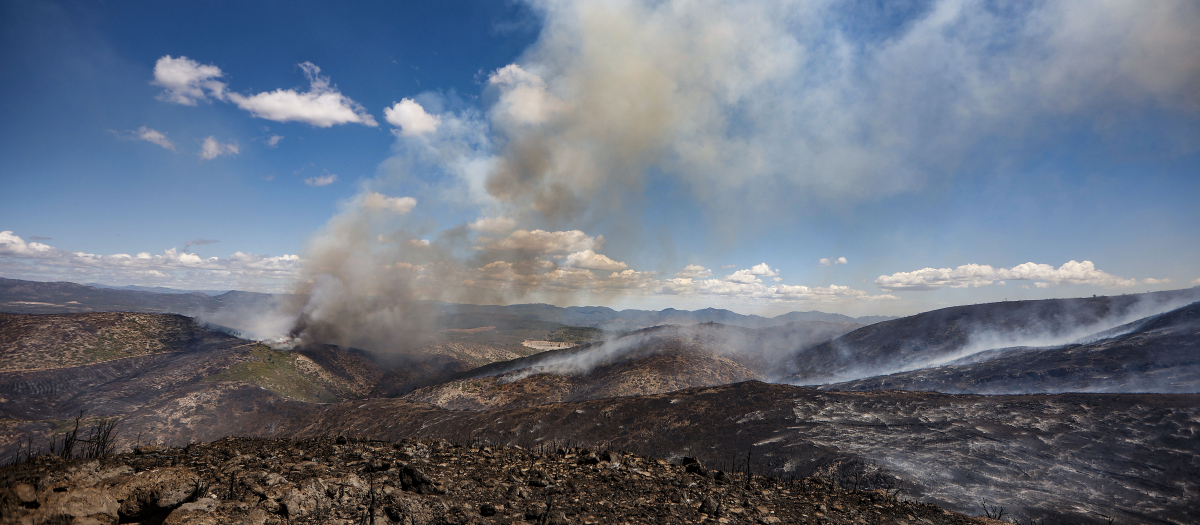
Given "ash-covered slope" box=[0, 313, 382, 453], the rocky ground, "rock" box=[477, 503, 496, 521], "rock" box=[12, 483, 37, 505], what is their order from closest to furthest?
"rock" box=[12, 483, 37, 505] → the rocky ground → "rock" box=[477, 503, 496, 521] → "ash-covered slope" box=[0, 313, 382, 453]

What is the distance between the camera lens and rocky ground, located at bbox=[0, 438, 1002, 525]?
623 centimetres

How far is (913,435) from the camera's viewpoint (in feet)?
83.3

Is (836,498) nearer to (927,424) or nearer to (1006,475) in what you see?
(1006,475)

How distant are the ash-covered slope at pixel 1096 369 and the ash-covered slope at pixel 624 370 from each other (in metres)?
18.8

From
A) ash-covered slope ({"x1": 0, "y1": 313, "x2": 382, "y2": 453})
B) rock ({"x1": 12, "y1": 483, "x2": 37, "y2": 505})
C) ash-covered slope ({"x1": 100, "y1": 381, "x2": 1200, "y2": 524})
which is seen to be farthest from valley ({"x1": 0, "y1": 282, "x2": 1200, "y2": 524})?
rock ({"x1": 12, "y1": 483, "x2": 37, "y2": 505})

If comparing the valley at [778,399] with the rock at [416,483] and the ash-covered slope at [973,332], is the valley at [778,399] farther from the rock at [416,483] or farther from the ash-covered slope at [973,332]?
the rock at [416,483]

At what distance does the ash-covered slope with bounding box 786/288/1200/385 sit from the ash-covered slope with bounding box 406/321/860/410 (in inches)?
377

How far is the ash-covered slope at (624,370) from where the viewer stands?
2057 inches

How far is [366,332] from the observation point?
11256 cm

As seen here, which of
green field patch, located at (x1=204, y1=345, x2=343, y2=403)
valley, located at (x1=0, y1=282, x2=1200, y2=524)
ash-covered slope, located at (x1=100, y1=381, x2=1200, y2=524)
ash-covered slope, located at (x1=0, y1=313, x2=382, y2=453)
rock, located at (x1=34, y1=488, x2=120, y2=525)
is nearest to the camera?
rock, located at (x1=34, y1=488, x2=120, y2=525)

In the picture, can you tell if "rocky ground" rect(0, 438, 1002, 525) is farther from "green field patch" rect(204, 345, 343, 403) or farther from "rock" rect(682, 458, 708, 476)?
"green field patch" rect(204, 345, 343, 403)

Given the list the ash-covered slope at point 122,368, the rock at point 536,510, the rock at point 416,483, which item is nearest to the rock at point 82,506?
the rock at point 416,483

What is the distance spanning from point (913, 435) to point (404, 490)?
29.2 meters

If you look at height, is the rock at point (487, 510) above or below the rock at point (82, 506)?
below
